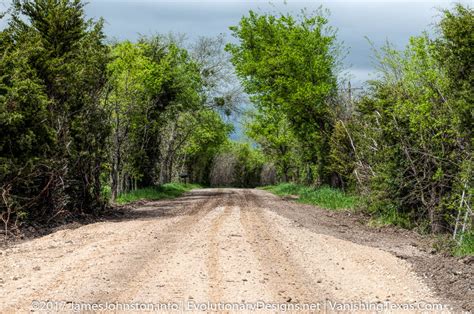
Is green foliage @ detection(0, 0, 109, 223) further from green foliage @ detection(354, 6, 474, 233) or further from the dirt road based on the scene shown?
green foliage @ detection(354, 6, 474, 233)

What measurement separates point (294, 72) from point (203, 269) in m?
24.8

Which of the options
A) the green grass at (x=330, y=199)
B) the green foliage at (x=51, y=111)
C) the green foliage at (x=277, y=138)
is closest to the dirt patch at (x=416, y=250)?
the green grass at (x=330, y=199)

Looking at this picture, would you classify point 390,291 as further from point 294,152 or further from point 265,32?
point 294,152

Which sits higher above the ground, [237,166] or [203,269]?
[237,166]

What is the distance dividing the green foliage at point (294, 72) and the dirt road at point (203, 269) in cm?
1852

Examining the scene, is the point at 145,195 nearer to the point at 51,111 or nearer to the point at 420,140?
the point at 51,111

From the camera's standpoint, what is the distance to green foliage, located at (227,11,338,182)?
1262 inches

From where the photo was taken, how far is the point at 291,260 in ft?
33.5

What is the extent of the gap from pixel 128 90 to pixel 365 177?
39.4 ft

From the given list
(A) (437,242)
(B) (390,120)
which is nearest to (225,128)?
(B) (390,120)

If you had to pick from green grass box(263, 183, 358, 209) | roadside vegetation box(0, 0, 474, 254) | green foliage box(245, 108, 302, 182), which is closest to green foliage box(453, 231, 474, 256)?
roadside vegetation box(0, 0, 474, 254)

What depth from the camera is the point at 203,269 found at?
9078mm

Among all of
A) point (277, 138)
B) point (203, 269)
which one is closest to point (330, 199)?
point (203, 269)

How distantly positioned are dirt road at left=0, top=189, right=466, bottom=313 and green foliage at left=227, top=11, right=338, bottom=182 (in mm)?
18523
